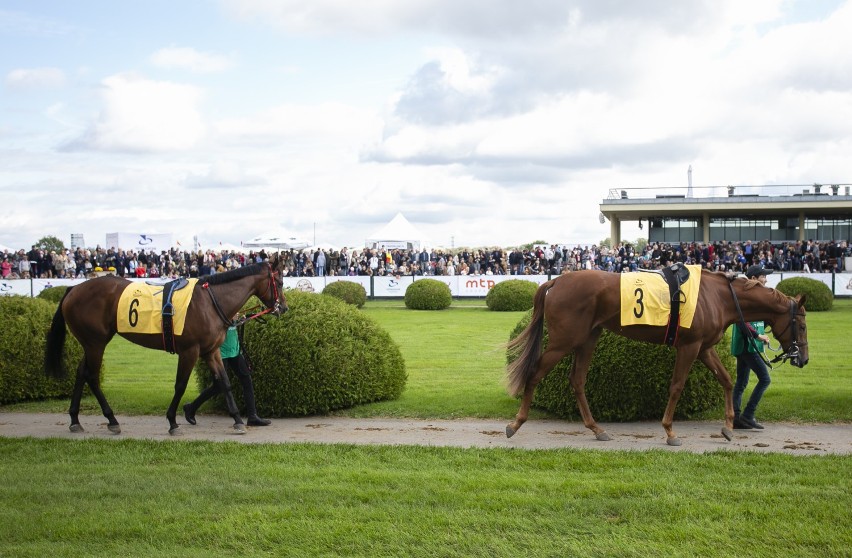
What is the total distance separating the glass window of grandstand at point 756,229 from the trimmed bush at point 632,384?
155ft

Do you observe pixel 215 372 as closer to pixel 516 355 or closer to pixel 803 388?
pixel 516 355

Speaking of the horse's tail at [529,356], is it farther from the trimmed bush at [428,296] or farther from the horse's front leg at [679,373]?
the trimmed bush at [428,296]

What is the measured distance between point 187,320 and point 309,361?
5.46 feet

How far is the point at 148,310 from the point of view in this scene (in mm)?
8914

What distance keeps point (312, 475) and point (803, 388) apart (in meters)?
7.96

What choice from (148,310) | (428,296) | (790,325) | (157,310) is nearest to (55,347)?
(148,310)

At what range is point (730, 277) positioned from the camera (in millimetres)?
Result: 8680

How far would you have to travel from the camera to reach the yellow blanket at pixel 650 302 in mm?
8203

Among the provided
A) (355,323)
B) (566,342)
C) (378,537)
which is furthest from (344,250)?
(378,537)

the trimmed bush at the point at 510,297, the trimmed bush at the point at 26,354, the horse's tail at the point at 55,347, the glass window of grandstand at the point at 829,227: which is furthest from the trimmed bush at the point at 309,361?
the glass window of grandstand at the point at 829,227

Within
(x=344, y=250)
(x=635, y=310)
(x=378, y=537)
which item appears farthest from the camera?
(x=344, y=250)

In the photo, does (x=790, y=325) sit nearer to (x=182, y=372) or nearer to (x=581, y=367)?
(x=581, y=367)

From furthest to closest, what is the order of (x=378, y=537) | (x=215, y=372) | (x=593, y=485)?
1. (x=215, y=372)
2. (x=593, y=485)
3. (x=378, y=537)

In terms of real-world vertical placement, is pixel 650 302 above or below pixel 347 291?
above
